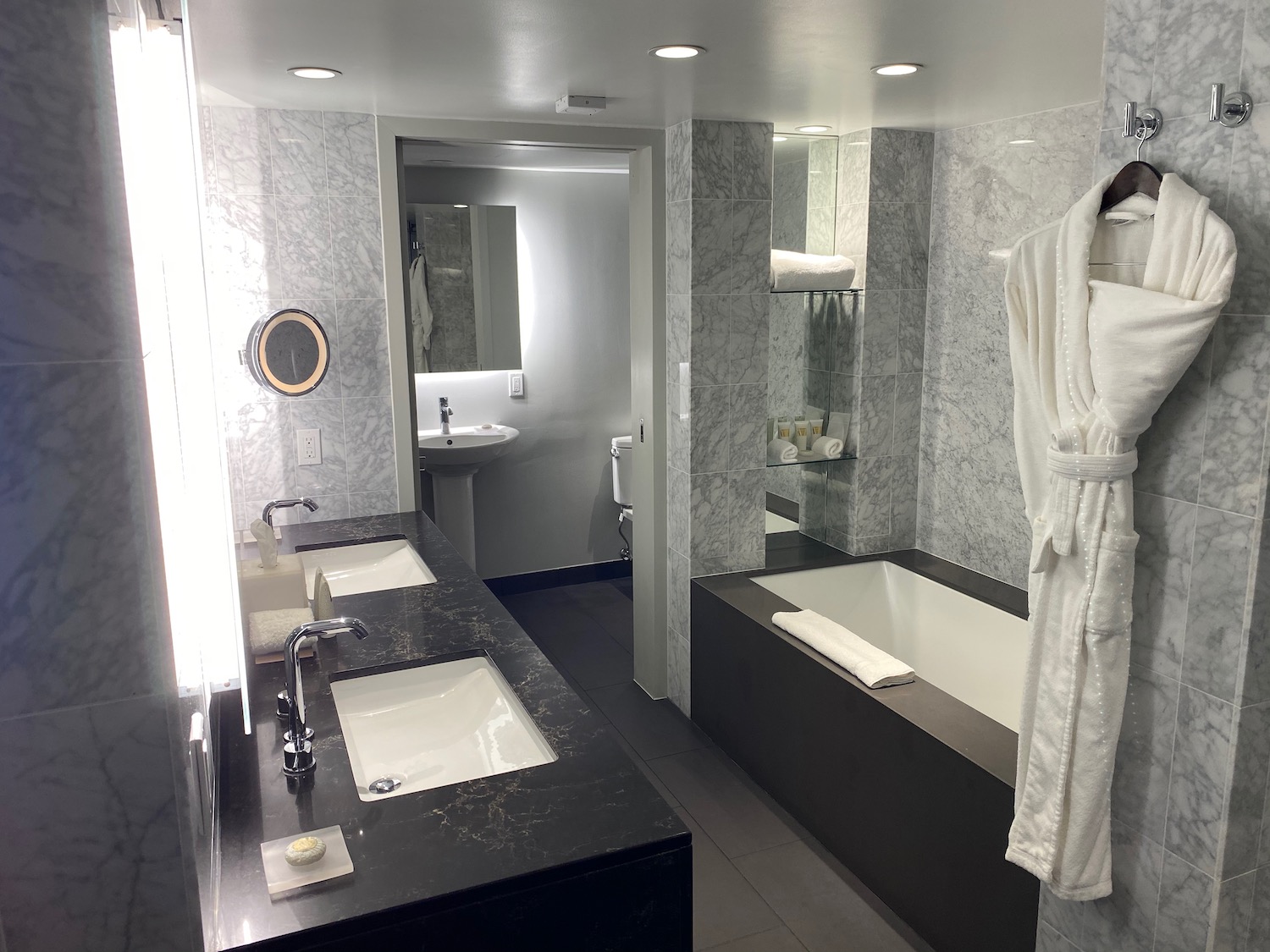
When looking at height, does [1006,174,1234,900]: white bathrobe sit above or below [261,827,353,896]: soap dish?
above

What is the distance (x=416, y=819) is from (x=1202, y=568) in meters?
1.37

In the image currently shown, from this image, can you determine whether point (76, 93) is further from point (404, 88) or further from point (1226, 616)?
point (404, 88)

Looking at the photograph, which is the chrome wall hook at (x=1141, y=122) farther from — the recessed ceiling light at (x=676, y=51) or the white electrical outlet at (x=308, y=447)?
the white electrical outlet at (x=308, y=447)

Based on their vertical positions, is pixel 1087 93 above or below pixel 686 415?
above

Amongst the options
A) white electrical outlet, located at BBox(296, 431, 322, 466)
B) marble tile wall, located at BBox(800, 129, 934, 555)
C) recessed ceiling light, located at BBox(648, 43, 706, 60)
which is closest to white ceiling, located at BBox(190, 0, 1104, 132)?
recessed ceiling light, located at BBox(648, 43, 706, 60)

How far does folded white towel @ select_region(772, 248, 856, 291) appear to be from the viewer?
3500 mm

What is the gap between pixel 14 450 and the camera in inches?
35.2

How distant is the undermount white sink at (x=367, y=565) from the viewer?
296cm

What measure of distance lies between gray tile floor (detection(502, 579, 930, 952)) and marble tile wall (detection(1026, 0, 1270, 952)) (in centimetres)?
93

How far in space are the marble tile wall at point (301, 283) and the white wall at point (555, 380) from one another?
1.49 metres

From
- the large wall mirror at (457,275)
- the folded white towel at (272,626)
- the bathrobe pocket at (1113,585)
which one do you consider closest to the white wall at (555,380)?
the large wall mirror at (457,275)

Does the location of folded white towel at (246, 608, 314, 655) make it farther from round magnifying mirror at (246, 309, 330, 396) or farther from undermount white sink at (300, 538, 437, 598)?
round magnifying mirror at (246, 309, 330, 396)

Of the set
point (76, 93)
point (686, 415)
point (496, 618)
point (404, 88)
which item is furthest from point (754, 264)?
point (76, 93)

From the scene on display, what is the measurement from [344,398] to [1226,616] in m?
2.71
